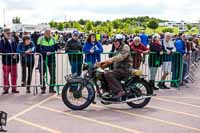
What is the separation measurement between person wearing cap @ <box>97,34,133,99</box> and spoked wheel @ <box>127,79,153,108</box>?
0.25m

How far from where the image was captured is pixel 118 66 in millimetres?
9062

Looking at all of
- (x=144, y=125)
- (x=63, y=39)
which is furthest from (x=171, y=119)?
(x=63, y=39)

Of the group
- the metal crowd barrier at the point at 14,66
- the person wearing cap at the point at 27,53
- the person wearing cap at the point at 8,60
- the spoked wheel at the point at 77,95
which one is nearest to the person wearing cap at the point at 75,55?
the metal crowd barrier at the point at 14,66

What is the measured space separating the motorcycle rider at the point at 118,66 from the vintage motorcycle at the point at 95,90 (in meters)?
0.11

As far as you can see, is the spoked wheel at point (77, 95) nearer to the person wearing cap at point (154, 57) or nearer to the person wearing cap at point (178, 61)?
the person wearing cap at point (154, 57)

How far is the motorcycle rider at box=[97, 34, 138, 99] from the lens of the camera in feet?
29.2

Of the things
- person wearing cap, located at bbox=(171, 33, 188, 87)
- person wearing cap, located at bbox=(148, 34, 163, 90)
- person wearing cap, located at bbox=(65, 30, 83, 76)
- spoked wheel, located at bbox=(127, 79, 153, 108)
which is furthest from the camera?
person wearing cap, located at bbox=(171, 33, 188, 87)

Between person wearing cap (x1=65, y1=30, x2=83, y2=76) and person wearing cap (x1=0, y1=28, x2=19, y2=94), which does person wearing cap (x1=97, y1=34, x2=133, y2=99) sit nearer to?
person wearing cap (x1=65, y1=30, x2=83, y2=76)

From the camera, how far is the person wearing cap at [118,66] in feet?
29.2

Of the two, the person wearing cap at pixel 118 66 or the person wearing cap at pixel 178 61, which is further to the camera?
the person wearing cap at pixel 178 61

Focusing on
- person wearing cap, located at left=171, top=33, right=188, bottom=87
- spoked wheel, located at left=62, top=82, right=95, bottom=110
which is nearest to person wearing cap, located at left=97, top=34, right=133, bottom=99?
spoked wheel, located at left=62, top=82, right=95, bottom=110

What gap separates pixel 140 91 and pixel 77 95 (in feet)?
4.58

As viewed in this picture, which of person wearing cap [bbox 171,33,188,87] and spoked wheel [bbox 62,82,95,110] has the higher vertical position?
person wearing cap [bbox 171,33,188,87]

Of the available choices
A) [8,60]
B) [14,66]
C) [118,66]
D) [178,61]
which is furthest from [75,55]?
[178,61]
